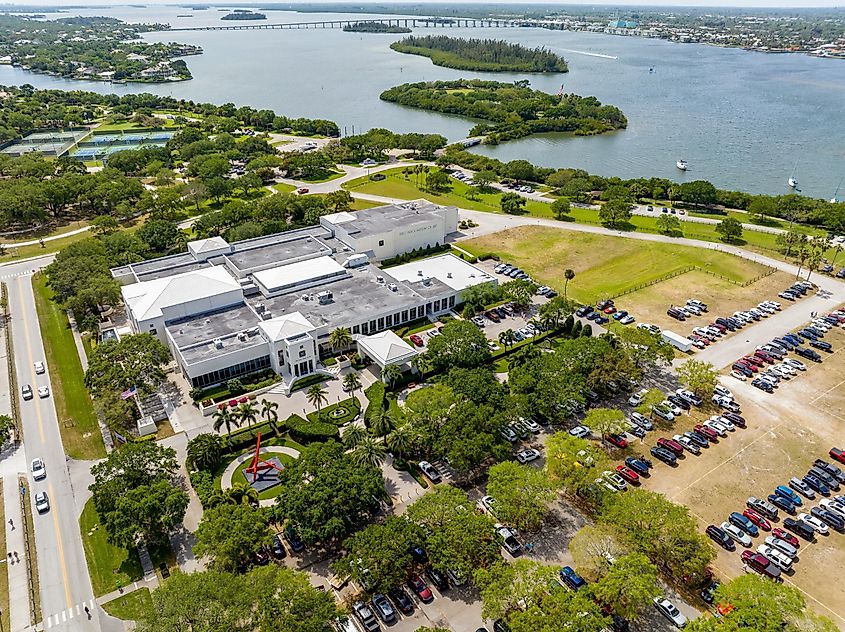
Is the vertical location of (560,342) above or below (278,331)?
below

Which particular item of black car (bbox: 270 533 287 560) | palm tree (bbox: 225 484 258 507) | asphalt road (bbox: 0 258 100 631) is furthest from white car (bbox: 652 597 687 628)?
asphalt road (bbox: 0 258 100 631)

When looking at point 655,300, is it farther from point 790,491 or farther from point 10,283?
point 10,283

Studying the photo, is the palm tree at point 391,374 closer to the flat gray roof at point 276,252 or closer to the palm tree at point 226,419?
the palm tree at point 226,419

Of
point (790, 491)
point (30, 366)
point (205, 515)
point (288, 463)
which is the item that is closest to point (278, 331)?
point (288, 463)

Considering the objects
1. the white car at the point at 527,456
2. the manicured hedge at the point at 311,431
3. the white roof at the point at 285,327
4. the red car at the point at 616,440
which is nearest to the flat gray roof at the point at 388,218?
the white roof at the point at 285,327

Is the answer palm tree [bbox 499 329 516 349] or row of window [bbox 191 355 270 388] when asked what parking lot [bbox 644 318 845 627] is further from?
row of window [bbox 191 355 270 388]

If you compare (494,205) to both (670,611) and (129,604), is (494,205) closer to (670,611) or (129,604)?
(670,611)

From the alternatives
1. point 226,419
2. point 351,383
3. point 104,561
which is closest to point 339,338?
point 351,383
